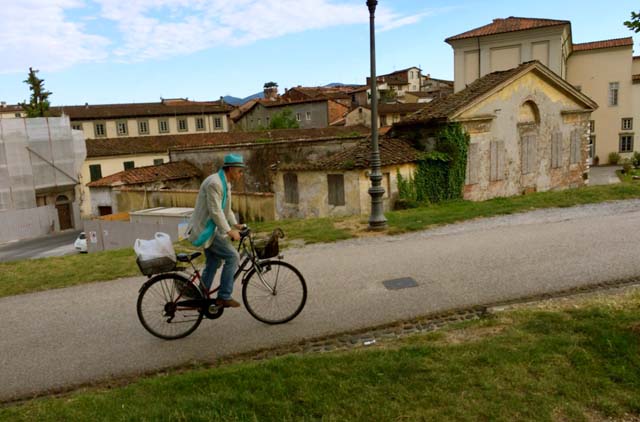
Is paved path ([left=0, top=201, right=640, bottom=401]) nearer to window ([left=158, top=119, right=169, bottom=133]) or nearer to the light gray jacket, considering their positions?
the light gray jacket

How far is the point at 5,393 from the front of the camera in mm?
4652

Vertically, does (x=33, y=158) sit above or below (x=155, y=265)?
above

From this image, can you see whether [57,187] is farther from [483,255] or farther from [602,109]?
[602,109]

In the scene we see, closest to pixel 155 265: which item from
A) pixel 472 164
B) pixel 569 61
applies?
pixel 472 164

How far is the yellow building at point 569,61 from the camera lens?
39594 mm

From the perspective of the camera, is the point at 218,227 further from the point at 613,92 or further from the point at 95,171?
the point at 613,92

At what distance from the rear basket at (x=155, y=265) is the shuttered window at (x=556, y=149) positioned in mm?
20187

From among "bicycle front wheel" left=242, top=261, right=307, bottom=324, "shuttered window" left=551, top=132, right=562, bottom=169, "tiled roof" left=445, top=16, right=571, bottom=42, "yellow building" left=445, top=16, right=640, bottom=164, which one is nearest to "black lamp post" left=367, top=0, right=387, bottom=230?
"bicycle front wheel" left=242, top=261, right=307, bottom=324

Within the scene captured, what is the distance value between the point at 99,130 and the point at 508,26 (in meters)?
45.8

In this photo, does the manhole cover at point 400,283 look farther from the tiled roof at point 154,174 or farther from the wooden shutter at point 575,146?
the tiled roof at point 154,174

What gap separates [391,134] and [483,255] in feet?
42.8

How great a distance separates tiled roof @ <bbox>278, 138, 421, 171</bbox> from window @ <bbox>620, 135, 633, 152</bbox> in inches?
1425

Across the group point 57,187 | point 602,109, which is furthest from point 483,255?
point 602,109

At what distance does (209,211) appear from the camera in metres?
5.50
